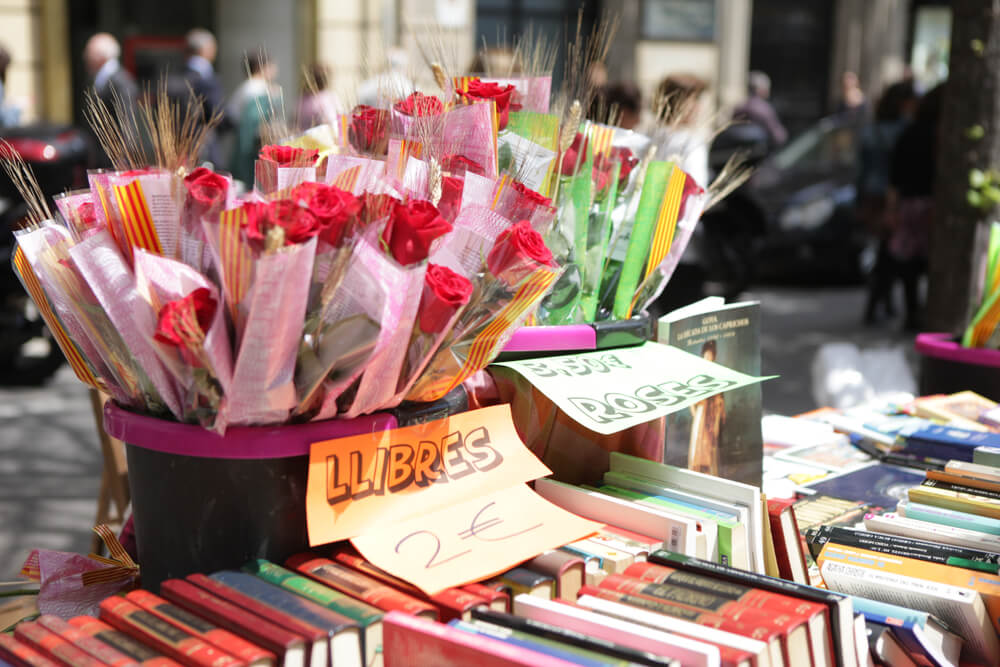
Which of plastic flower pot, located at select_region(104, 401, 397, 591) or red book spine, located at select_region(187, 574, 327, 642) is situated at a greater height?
plastic flower pot, located at select_region(104, 401, 397, 591)

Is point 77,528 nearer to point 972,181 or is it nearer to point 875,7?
point 972,181

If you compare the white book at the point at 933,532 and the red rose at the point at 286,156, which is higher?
the red rose at the point at 286,156

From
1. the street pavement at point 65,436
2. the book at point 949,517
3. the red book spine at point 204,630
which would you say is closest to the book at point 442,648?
the red book spine at point 204,630

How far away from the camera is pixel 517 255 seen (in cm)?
126

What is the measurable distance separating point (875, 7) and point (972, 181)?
379 inches

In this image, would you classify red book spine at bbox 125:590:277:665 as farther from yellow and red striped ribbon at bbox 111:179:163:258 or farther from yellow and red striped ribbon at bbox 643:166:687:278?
→ yellow and red striped ribbon at bbox 643:166:687:278

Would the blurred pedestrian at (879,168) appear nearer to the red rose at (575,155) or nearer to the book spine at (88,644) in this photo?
the red rose at (575,155)

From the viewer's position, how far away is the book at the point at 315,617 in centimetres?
106

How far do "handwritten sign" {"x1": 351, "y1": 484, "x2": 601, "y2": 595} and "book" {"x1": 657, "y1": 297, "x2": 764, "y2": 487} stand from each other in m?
0.31

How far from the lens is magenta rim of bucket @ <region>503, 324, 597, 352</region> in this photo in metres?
1.51

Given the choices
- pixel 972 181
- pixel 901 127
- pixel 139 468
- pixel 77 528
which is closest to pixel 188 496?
pixel 139 468

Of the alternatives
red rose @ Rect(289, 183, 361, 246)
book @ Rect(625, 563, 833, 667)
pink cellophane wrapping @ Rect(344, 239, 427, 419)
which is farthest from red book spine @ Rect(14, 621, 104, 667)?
book @ Rect(625, 563, 833, 667)

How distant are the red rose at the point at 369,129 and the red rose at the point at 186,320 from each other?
0.44m

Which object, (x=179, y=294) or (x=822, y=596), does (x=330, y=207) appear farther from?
(x=822, y=596)
